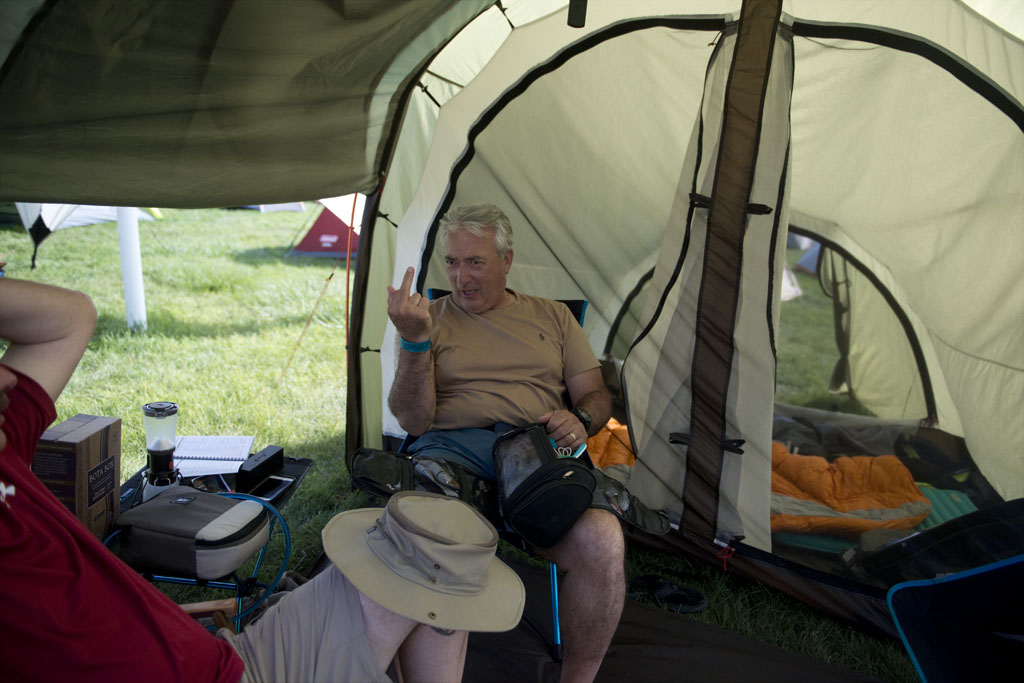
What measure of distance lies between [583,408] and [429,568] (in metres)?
1.15

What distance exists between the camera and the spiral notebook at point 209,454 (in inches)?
106

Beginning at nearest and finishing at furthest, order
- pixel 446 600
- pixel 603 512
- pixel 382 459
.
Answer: pixel 446 600
pixel 603 512
pixel 382 459

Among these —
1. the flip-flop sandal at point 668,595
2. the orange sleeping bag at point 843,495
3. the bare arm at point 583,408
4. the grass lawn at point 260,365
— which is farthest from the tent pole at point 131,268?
the orange sleeping bag at point 843,495

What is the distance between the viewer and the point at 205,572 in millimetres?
1917

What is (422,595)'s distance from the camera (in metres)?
1.40

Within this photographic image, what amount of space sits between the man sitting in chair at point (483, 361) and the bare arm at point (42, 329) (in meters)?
0.91

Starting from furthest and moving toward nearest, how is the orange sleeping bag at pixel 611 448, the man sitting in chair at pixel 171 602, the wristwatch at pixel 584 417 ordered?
1. the orange sleeping bag at pixel 611 448
2. the wristwatch at pixel 584 417
3. the man sitting in chair at pixel 171 602

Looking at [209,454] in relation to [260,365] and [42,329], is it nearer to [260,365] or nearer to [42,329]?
[42,329]

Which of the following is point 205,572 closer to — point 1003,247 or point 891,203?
point 1003,247

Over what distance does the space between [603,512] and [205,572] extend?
3.52 feet

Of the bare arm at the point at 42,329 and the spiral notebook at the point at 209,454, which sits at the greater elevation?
the bare arm at the point at 42,329

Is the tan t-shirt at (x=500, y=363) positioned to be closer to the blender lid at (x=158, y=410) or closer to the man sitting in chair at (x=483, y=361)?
the man sitting in chair at (x=483, y=361)

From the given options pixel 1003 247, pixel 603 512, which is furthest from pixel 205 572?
pixel 1003 247

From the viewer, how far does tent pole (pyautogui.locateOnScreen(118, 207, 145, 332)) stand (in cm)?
468
